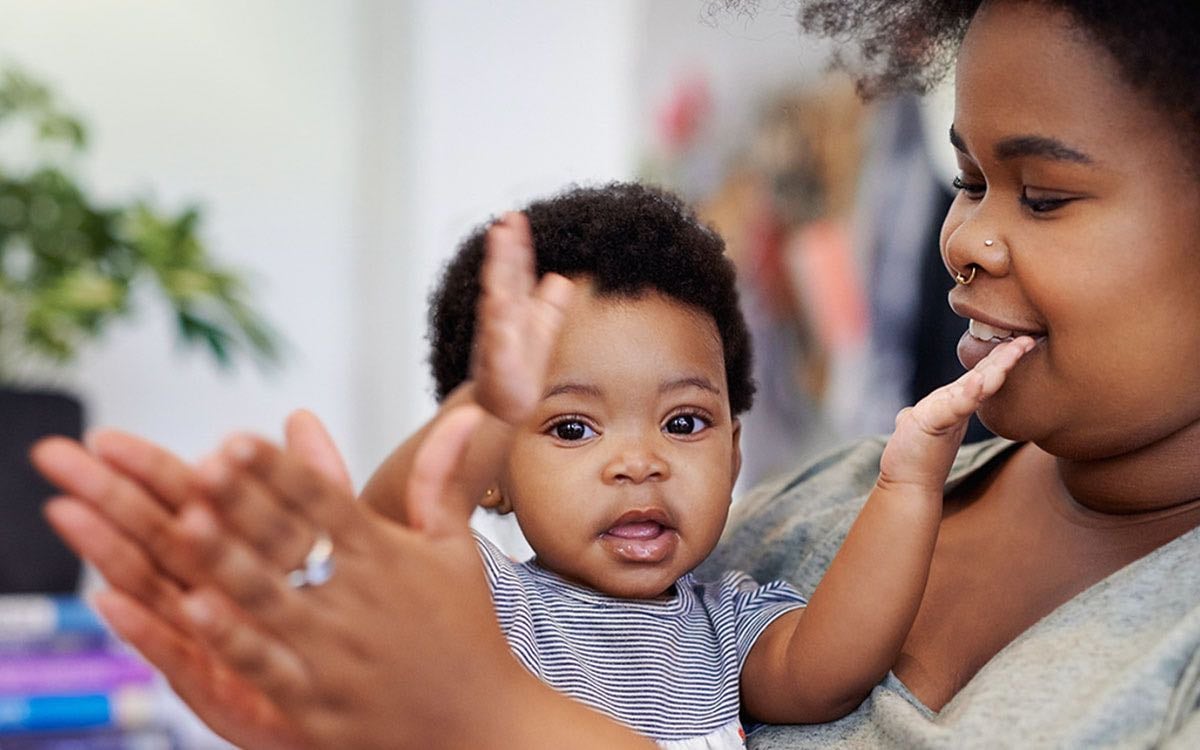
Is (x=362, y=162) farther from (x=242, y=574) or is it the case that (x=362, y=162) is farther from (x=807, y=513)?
(x=242, y=574)

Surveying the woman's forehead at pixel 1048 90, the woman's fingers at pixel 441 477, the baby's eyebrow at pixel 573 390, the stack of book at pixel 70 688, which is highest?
the woman's forehead at pixel 1048 90

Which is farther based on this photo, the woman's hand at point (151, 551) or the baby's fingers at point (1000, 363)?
the baby's fingers at point (1000, 363)

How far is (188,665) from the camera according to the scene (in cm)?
67

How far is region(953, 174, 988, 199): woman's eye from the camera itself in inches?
38.5

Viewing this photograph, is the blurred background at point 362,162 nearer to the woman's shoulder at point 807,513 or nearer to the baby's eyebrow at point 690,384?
the woman's shoulder at point 807,513

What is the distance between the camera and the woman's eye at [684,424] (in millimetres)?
1086

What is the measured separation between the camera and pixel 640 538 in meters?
1.04

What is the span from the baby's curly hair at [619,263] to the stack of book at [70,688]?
4.76ft

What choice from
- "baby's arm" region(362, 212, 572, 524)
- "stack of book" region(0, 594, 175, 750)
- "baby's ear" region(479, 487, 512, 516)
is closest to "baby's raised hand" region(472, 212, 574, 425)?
"baby's arm" region(362, 212, 572, 524)

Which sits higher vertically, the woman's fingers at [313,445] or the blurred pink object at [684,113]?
the blurred pink object at [684,113]

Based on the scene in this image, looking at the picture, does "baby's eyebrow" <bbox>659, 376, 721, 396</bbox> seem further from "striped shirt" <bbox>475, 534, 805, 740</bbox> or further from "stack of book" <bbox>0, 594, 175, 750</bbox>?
"stack of book" <bbox>0, 594, 175, 750</bbox>

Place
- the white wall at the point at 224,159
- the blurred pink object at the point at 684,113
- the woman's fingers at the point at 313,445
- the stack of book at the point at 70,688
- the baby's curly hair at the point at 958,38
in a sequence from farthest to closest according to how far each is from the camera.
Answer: the white wall at the point at 224,159 < the blurred pink object at the point at 684,113 < the stack of book at the point at 70,688 < the baby's curly hair at the point at 958,38 < the woman's fingers at the point at 313,445

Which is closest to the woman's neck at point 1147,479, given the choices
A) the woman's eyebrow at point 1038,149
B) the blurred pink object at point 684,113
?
the woman's eyebrow at point 1038,149

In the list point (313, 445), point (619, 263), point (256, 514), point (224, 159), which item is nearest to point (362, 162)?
point (224, 159)
